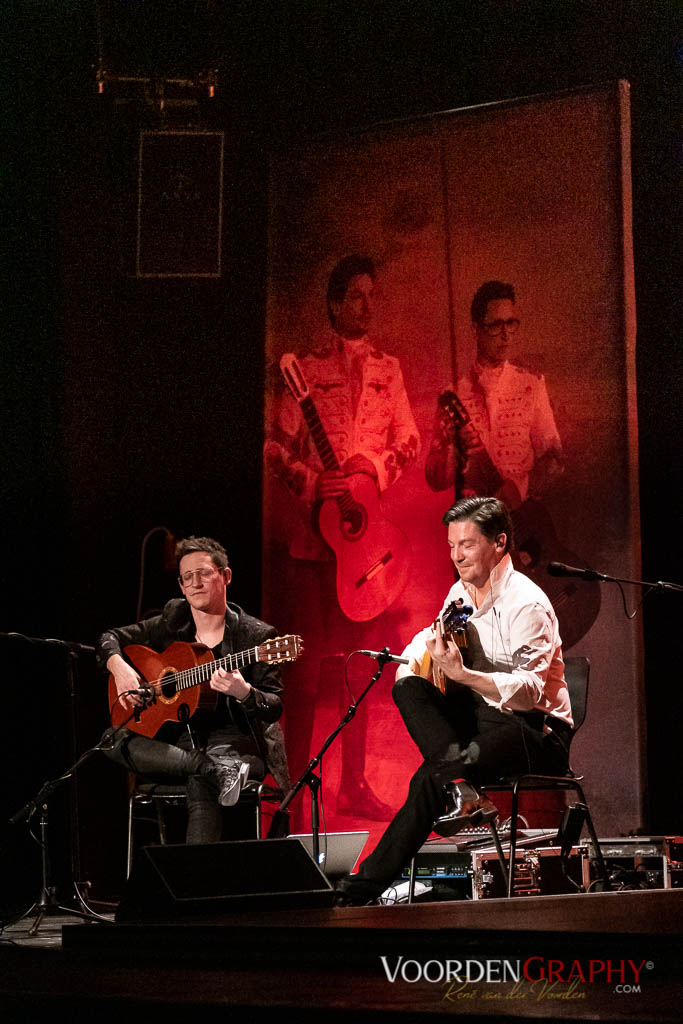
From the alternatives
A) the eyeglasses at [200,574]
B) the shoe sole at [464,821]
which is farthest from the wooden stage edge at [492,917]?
the eyeglasses at [200,574]

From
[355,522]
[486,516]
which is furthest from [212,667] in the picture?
[355,522]

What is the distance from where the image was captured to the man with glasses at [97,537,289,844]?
381 cm

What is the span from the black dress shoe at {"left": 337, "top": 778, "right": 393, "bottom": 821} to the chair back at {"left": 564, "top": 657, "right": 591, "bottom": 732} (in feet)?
4.18

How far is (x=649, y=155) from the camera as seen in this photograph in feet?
15.8

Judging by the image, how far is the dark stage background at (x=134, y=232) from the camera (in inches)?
195

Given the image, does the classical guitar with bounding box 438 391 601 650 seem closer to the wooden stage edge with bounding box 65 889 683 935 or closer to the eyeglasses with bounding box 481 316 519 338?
the eyeglasses with bounding box 481 316 519 338

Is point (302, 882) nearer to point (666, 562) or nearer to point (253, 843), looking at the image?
point (253, 843)

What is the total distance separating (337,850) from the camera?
154 inches

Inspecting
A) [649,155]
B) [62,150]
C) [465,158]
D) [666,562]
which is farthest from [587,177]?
[62,150]

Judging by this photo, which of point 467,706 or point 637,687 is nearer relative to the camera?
point 467,706

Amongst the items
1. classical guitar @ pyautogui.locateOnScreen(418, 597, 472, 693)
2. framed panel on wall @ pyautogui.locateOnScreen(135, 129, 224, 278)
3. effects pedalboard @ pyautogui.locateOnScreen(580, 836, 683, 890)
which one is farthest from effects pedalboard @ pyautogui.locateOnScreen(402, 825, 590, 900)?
framed panel on wall @ pyautogui.locateOnScreen(135, 129, 224, 278)

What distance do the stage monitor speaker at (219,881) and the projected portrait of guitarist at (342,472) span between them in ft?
8.39

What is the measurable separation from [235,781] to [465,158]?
302cm

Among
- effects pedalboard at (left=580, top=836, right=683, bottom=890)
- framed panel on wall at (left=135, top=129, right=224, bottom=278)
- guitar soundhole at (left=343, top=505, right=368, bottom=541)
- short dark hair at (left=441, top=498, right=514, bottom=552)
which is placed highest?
framed panel on wall at (left=135, top=129, right=224, bottom=278)
